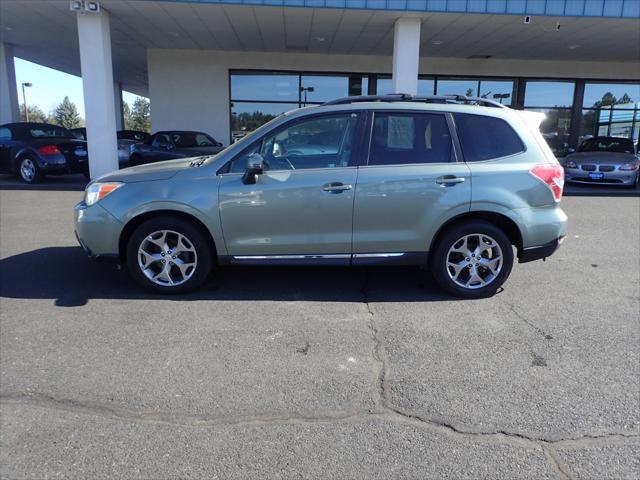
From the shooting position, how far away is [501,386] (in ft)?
10.7

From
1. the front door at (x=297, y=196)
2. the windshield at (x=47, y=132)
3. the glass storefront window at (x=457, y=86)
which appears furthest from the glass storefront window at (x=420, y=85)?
the front door at (x=297, y=196)

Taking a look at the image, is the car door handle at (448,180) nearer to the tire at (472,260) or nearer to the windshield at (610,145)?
the tire at (472,260)

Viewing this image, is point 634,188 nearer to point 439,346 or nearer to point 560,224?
point 560,224

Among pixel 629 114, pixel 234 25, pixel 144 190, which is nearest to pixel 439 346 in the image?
pixel 144 190

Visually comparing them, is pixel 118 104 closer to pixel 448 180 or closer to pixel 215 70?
pixel 215 70

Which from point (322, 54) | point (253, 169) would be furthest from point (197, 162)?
point (322, 54)

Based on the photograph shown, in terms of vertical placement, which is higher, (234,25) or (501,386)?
(234,25)

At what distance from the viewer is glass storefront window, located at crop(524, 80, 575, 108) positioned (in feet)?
63.6

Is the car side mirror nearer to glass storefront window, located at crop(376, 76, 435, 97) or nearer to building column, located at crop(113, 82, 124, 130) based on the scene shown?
glass storefront window, located at crop(376, 76, 435, 97)

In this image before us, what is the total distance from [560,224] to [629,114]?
18659 millimetres

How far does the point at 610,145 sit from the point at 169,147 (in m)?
13.1

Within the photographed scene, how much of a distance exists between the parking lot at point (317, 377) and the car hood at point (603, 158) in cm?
927

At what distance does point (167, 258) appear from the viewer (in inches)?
189

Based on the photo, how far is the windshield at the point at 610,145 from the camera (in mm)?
15039
